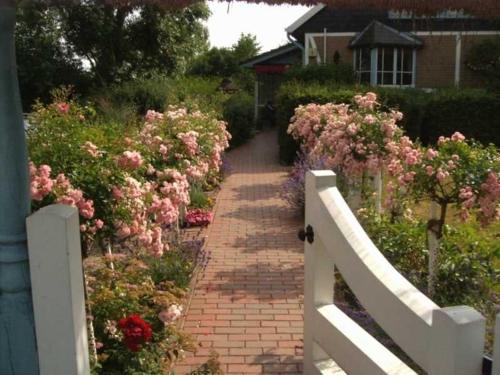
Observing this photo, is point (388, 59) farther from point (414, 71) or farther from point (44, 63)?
point (44, 63)

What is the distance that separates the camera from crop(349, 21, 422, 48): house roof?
888 inches

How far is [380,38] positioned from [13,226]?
72.5 ft

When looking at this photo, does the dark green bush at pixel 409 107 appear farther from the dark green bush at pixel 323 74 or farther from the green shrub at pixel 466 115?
the dark green bush at pixel 323 74

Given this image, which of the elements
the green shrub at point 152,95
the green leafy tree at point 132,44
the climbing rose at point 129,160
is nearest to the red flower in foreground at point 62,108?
the climbing rose at point 129,160

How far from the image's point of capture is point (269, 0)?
7.00 ft

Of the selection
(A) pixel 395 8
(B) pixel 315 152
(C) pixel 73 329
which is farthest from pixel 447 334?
(B) pixel 315 152

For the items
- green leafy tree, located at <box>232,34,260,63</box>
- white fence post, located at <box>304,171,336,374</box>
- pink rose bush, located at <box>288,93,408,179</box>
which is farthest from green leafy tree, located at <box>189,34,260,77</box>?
white fence post, located at <box>304,171,336,374</box>

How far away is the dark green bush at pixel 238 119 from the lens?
20453mm

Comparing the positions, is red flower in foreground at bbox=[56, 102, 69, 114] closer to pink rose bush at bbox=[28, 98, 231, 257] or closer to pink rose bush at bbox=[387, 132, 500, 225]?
pink rose bush at bbox=[28, 98, 231, 257]

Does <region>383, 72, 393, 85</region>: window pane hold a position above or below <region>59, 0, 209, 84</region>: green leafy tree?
below

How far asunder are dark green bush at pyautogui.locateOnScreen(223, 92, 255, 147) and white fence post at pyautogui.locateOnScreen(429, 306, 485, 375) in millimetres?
18248

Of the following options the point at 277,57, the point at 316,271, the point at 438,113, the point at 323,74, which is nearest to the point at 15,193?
the point at 316,271

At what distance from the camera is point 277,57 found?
89.2ft

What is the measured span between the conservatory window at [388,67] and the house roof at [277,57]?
4.33m
